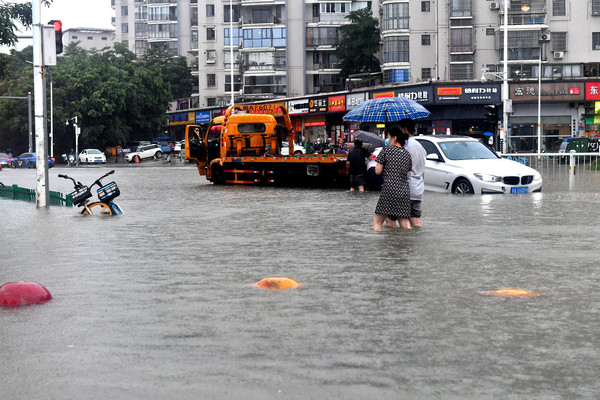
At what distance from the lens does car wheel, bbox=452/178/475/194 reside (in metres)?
22.4

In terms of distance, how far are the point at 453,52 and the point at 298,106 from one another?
566 inches

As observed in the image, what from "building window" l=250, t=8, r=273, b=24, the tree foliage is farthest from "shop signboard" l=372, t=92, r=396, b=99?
the tree foliage

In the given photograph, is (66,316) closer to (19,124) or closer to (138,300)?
(138,300)

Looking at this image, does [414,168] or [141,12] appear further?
[141,12]

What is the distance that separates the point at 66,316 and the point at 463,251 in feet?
18.4

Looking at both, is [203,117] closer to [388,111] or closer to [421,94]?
[421,94]

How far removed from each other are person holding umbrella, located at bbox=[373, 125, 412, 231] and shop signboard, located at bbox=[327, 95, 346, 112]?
54.3 meters

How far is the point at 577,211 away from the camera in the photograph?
17.8 metres

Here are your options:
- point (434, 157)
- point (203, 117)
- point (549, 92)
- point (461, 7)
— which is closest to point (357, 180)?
point (434, 157)

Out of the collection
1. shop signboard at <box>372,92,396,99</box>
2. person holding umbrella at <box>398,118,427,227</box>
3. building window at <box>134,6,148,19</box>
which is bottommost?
person holding umbrella at <box>398,118,427,227</box>

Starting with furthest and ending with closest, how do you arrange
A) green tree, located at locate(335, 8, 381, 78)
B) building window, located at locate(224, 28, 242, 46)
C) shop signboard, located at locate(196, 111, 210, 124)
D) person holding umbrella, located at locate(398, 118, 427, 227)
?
building window, located at locate(224, 28, 242, 46), shop signboard, located at locate(196, 111, 210, 124), green tree, located at locate(335, 8, 381, 78), person holding umbrella, located at locate(398, 118, 427, 227)

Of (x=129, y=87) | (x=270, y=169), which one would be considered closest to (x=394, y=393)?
(x=270, y=169)

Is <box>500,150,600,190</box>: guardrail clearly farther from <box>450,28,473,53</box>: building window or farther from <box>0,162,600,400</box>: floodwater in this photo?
<box>450,28,473,53</box>: building window

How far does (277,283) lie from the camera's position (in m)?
8.65
